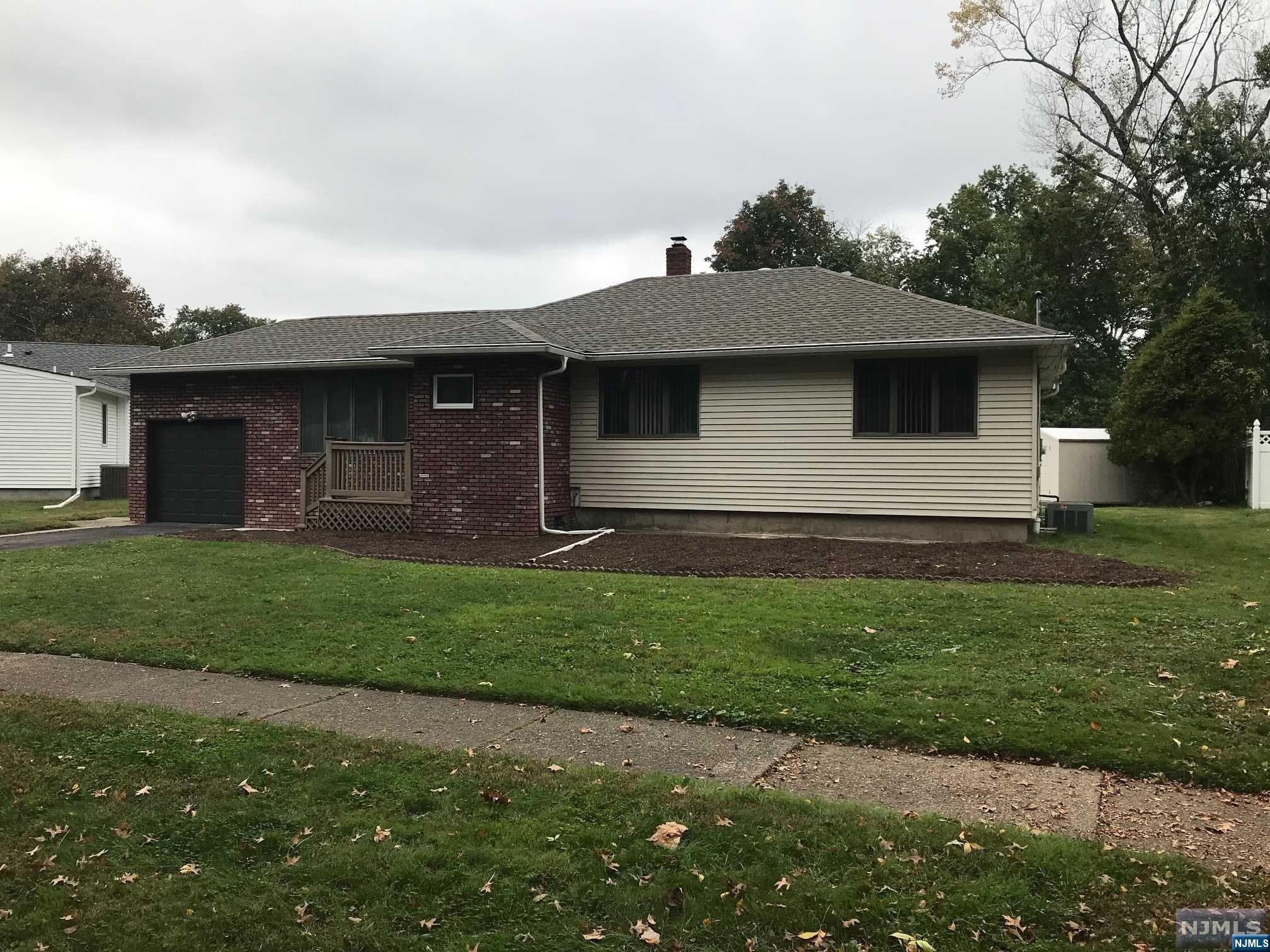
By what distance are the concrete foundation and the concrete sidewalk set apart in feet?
30.6

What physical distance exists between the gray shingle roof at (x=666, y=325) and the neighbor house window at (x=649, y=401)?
0.54 meters

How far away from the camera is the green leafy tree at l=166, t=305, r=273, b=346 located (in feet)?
216

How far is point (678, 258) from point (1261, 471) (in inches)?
523

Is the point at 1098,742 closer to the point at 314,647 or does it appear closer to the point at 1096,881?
the point at 1096,881

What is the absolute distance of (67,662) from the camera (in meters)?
7.41

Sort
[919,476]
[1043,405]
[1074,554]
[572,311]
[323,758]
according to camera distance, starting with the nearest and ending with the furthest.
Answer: [323,758], [1074,554], [919,476], [572,311], [1043,405]

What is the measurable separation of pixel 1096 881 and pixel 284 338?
18.2 metres

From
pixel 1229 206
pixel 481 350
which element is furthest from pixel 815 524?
pixel 1229 206

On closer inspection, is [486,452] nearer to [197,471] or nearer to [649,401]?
[649,401]

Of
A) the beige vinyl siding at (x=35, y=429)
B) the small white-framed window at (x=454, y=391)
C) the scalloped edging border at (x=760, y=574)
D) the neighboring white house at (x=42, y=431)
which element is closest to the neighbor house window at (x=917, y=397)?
the scalloped edging border at (x=760, y=574)

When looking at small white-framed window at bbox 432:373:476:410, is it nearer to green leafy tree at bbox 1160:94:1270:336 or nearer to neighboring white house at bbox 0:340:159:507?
neighboring white house at bbox 0:340:159:507

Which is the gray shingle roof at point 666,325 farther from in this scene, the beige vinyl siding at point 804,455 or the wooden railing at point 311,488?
the wooden railing at point 311,488

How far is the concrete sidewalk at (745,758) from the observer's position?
4.26 meters

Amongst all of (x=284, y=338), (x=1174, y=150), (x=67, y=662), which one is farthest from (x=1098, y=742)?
(x=1174, y=150)
